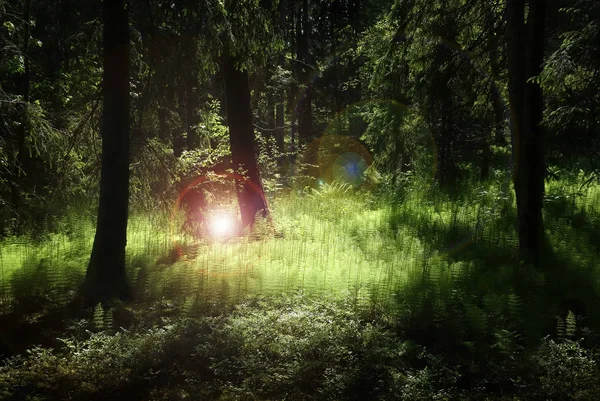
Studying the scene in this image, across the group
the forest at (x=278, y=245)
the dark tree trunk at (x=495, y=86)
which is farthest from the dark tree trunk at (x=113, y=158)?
the dark tree trunk at (x=495, y=86)

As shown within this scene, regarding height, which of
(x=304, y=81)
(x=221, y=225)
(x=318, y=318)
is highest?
(x=304, y=81)

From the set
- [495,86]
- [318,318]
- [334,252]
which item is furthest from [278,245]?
[495,86]

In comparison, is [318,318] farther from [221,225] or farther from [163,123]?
[163,123]

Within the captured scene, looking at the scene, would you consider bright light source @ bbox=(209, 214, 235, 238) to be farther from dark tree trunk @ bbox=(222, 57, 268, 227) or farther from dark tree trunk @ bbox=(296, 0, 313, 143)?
dark tree trunk @ bbox=(296, 0, 313, 143)

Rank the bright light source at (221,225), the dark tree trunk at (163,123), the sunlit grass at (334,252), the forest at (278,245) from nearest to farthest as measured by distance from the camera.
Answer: the forest at (278,245) < the sunlit grass at (334,252) < the bright light source at (221,225) < the dark tree trunk at (163,123)

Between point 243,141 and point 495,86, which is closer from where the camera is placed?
point 495,86

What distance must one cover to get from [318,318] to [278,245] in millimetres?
3413

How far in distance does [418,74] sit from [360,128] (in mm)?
14279

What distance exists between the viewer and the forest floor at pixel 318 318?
16.3ft

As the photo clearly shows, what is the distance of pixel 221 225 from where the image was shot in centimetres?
1069

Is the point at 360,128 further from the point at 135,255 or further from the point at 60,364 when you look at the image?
the point at 60,364

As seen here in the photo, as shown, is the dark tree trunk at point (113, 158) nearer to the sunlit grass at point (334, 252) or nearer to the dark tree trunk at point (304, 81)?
the sunlit grass at point (334, 252)

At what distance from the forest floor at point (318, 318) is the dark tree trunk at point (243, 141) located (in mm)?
1248

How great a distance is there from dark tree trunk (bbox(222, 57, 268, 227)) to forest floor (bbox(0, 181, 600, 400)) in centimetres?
125
